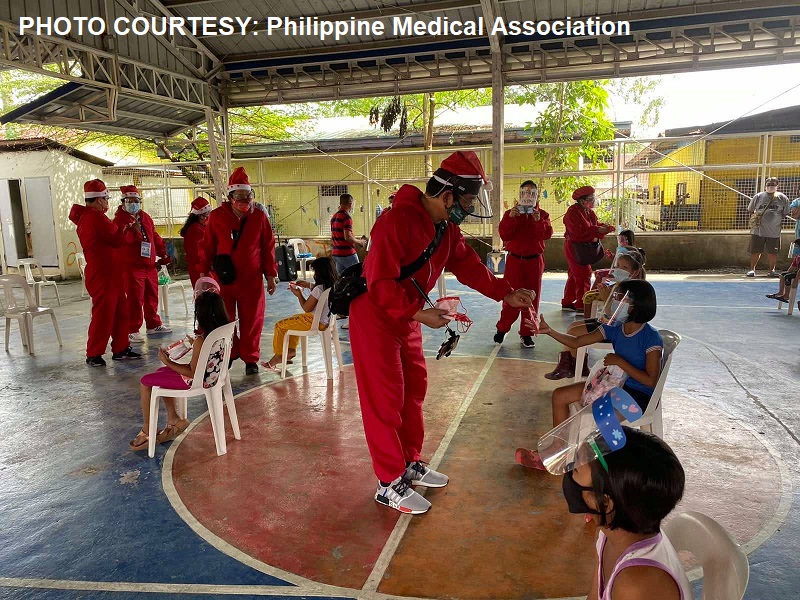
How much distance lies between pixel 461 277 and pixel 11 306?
20.3 feet

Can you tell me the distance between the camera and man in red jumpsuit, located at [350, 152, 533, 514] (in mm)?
2902

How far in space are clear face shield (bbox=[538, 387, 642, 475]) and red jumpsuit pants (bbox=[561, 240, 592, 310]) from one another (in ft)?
22.0

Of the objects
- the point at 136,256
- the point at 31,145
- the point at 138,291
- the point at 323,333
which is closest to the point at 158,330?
the point at 138,291

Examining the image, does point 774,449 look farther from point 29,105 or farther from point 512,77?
point 29,105

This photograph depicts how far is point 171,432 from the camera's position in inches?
173

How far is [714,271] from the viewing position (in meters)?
12.8

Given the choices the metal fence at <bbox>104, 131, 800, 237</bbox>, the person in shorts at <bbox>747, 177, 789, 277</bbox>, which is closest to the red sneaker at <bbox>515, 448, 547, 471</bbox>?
the metal fence at <bbox>104, 131, 800, 237</bbox>

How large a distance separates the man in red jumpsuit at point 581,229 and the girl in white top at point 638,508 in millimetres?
6575

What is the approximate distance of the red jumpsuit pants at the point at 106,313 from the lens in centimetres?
654

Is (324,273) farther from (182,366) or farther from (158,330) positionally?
(158,330)

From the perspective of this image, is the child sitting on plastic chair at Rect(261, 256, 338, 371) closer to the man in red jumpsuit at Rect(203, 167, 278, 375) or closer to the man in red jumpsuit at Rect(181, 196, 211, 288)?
the man in red jumpsuit at Rect(203, 167, 278, 375)

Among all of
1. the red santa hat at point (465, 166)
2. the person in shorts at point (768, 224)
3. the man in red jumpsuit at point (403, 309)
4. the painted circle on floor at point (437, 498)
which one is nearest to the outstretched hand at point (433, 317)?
the man in red jumpsuit at point (403, 309)

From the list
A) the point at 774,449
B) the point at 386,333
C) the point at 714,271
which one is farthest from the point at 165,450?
the point at 714,271

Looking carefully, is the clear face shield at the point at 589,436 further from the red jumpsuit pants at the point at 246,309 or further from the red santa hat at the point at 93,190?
the red santa hat at the point at 93,190
